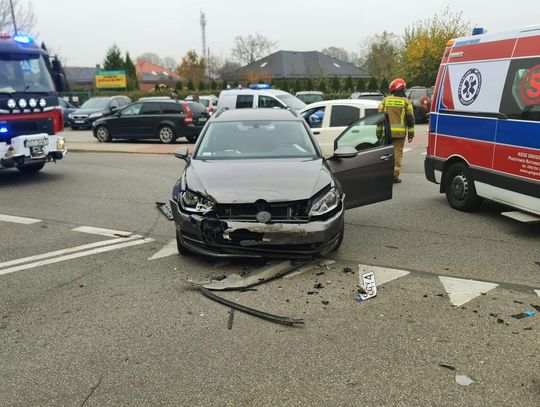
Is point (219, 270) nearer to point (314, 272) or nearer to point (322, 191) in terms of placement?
point (314, 272)

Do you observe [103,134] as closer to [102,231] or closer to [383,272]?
[102,231]

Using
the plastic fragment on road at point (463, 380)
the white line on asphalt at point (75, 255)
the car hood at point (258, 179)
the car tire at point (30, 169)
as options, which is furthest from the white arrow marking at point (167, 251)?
the car tire at point (30, 169)

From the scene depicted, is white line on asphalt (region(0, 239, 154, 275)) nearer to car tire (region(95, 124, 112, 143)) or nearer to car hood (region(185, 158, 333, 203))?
car hood (region(185, 158, 333, 203))

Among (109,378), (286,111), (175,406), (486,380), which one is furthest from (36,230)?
(486,380)

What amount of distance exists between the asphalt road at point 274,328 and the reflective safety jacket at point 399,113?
10.7 feet

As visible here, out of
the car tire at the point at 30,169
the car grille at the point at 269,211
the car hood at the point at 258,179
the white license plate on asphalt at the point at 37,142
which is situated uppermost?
the car hood at the point at 258,179

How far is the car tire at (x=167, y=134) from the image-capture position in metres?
18.4

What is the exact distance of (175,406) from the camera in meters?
2.85

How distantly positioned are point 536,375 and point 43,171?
11.7 metres


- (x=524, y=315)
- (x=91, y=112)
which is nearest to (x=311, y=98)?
(x=91, y=112)

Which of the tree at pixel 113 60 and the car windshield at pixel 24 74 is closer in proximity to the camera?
the car windshield at pixel 24 74

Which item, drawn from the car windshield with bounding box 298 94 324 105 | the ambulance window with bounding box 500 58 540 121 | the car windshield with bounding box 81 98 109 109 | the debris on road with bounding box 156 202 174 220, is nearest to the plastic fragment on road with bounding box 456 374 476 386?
the ambulance window with bounding box 500 58 540 121

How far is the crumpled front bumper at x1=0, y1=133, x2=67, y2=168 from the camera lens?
9.51 m

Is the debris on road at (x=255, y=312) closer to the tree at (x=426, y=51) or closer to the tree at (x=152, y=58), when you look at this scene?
the tree at (x=426, y=51)
